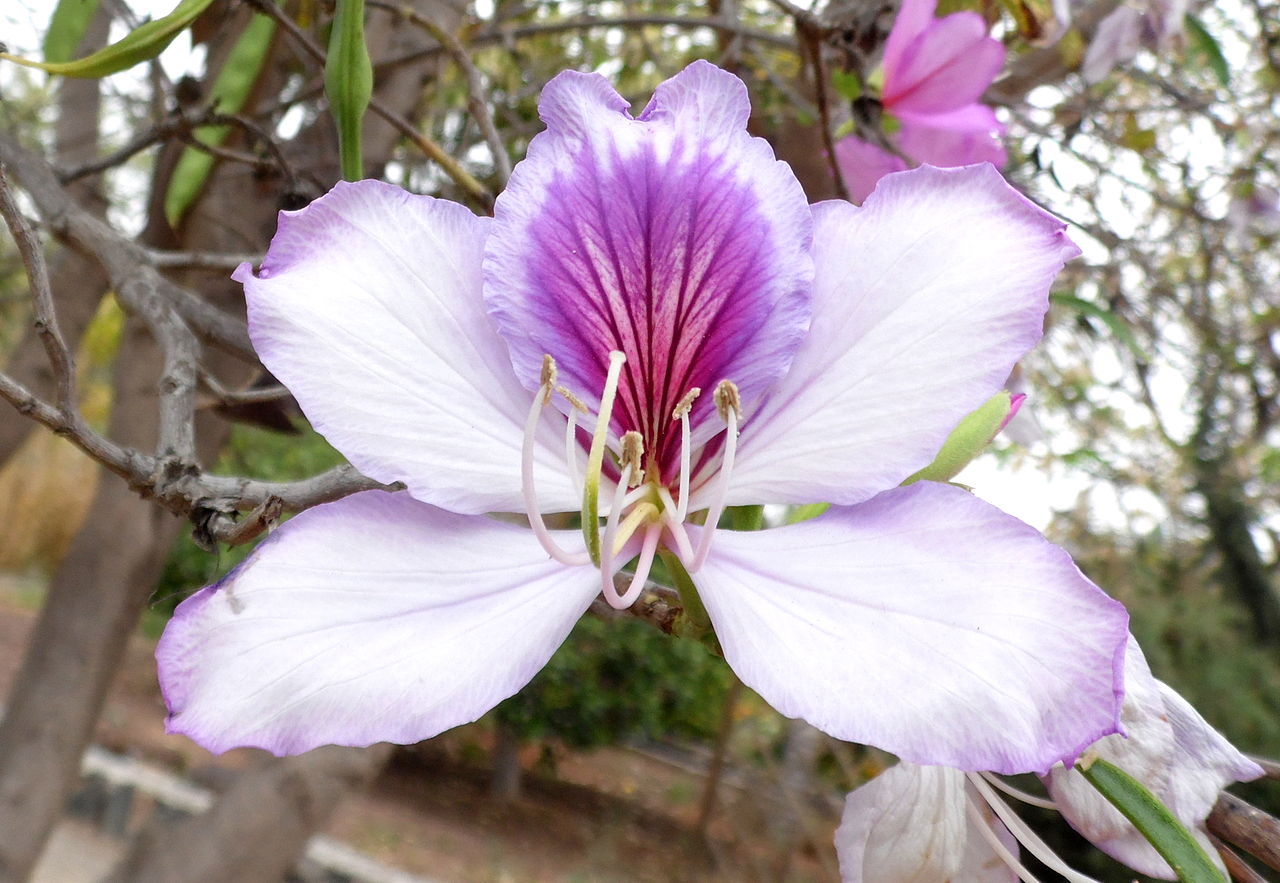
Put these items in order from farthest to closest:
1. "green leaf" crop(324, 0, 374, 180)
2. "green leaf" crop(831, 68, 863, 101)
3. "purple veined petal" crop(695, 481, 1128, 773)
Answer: "green leaf" crop(831, 68, 863, 101) < "green leaf" crop(324, 0, 374, 180) < "purple veined petal" crop(695, 481, 1128, 773)

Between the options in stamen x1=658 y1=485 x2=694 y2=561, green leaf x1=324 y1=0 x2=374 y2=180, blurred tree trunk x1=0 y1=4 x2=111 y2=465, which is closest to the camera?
stamen x1=658 y1=485 x2=694 y2=561

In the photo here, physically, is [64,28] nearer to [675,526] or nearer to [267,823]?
[675,526]

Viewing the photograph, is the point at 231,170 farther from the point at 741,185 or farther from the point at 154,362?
the point at 741,185

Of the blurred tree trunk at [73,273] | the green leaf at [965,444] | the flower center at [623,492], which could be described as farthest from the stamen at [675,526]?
the blurred tree trunk at [73,273]

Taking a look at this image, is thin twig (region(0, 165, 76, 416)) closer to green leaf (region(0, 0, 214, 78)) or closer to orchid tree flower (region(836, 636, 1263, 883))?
green leaf (region(0, 0, 214, 78))

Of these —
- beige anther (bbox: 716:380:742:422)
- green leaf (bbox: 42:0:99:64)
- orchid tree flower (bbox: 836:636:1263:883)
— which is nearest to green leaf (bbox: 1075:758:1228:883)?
orchid tree flower (bbox: 836:636:1263:883)

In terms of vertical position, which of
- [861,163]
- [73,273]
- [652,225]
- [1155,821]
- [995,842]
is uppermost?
[652,225]

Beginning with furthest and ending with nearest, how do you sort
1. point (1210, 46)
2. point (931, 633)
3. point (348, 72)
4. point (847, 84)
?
point (1210, 46), point (847, 84), point (348, 72), point (931, 633)

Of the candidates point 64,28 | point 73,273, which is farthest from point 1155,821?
point 73,273
